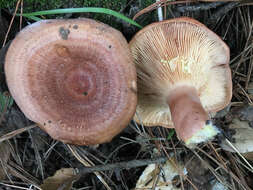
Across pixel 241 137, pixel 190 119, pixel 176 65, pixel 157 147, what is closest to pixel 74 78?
pixel 176 65

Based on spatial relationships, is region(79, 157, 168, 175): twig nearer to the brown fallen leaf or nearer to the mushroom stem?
the mushroom stem

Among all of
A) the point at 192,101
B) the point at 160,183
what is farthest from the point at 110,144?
the point at 192,101

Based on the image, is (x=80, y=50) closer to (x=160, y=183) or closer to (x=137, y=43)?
(x=137, y=43)

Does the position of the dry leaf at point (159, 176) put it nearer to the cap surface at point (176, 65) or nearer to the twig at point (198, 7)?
the cap surface at point (176, 65)

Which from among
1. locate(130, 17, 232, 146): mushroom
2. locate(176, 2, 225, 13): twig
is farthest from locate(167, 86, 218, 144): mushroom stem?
locate(176, 2, 225, 13): twig

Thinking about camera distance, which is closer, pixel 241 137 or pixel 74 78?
pixel 74 78

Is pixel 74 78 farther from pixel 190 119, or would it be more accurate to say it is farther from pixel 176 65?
pixel 190 119

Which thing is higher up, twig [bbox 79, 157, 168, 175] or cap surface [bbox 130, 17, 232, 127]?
cap surface [bbox 130, 17, 232, 127]
